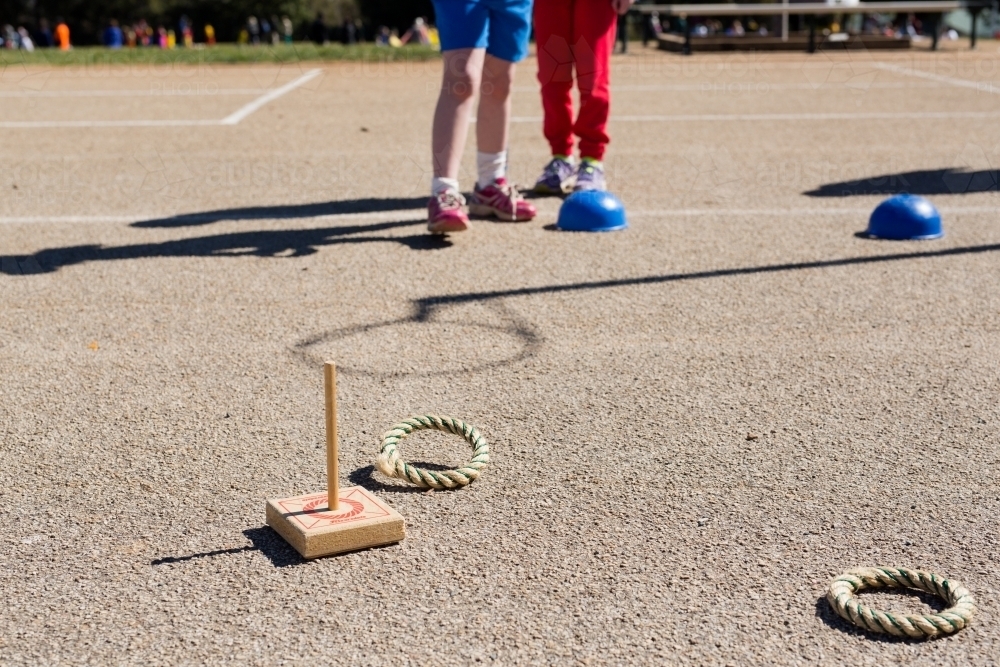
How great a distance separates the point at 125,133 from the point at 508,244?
5393mm

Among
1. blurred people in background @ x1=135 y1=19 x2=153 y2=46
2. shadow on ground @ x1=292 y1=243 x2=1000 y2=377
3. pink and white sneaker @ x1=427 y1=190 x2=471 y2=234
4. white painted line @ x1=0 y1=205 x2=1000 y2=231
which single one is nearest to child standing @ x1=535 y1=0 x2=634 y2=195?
white painted line @ x1=0 y1=205 x2=1000 y2=231

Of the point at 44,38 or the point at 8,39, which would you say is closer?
the point at 8,39

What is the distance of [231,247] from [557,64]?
230 cm

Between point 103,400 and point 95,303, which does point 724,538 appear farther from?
point 95,303

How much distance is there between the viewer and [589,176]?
290 inches

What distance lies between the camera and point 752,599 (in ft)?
9.02

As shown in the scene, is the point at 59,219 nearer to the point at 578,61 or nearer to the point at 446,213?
the point at 446,213

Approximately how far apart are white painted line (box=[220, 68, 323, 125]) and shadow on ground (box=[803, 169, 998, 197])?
5.62 m

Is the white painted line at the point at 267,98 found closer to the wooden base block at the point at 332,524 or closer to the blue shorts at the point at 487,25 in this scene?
the blue shorts at the point at 487,25

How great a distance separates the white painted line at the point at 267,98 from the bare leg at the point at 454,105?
5.50m

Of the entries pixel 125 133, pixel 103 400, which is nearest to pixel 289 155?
pixel 125 133

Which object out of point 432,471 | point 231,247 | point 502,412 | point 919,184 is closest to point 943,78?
point 919,184

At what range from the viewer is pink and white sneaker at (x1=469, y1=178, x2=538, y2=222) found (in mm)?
6684

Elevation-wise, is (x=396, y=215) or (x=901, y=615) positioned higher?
(x=396, y=215)
